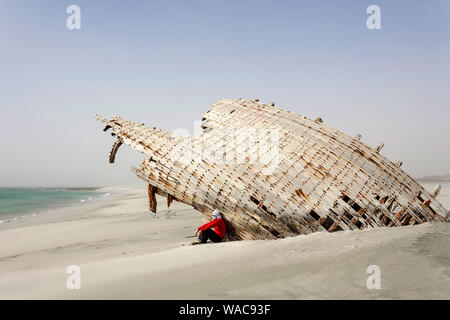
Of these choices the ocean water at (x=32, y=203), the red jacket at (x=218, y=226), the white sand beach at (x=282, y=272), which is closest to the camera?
the white sand beach at (x=282, y=272)

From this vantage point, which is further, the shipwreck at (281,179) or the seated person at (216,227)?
the seated person at (216,227)

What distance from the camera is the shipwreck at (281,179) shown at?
5.71 metres

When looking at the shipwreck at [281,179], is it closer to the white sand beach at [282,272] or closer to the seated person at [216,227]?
the seated person at [216,227]

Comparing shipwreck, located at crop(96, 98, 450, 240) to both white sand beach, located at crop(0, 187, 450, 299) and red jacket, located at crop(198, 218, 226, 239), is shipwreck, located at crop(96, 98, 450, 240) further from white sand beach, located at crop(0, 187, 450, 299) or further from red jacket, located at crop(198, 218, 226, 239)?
white sand beach, located at crop(0, 187, 450, 299)

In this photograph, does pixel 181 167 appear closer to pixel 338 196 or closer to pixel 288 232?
pixel 288 232

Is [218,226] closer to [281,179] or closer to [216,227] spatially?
[216,227]

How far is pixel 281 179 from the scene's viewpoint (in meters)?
6.00

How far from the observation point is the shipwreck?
571 cm

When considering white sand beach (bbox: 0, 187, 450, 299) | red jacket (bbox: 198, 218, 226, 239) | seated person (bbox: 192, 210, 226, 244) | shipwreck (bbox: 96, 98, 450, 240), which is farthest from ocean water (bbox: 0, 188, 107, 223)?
white sand beach (bbox: 0, 187, 450, 299)

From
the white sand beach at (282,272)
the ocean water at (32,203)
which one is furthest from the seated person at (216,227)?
the ocean water at (32,203)

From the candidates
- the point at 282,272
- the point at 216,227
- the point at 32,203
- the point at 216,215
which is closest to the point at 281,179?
the point at 216,215

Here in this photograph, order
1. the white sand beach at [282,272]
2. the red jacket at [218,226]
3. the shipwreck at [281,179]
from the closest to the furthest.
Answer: the white sand beach at [282,272]
the shipwreck at [281,179]
the red jacket at [218,226]
